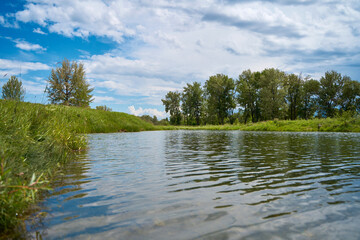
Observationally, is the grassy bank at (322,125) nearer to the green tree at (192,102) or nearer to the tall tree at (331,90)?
the tall tree at (331,90)

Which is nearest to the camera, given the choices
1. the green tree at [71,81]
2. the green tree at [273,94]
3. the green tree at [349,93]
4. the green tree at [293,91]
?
the green tree at [71,81]

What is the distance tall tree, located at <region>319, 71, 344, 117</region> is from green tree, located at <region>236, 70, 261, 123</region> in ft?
71.3

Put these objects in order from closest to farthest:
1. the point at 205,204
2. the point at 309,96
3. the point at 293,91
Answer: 1. the point at 205,204
2. the point at 293,91
3. the point at 309,96

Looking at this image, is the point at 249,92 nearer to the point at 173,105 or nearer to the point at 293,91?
the point at 293,91

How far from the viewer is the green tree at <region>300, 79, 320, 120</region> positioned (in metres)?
80.6

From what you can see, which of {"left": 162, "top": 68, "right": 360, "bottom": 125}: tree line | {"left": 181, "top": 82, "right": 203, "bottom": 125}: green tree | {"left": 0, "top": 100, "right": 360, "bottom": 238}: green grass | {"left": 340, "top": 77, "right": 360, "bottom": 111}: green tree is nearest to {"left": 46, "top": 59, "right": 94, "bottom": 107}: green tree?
{"left": 0, "top": 100, "right": 360, "bottom": 238}: green grass

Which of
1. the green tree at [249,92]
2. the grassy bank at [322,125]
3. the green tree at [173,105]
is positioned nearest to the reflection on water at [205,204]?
the grassy bank at [322,125]

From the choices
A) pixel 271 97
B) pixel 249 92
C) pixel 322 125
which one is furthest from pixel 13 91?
pixel 249 92

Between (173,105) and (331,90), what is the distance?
70290 millimetres

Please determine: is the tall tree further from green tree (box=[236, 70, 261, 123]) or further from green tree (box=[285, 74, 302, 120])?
green tree (box=[236, 70, 261, 123])

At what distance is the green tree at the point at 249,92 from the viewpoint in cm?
8438

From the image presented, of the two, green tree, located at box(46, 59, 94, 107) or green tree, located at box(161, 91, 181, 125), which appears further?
green tree, located at box(161, 91, 181, 125)

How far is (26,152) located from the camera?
5418 millimetres

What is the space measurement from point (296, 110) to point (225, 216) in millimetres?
96312
